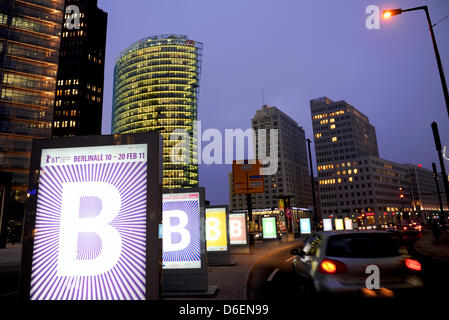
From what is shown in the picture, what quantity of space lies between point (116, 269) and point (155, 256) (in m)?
0.52

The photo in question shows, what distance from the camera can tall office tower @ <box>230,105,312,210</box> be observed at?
156m

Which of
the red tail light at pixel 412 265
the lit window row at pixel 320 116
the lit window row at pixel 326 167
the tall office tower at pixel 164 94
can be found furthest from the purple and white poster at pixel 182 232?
the lit window row at pixel 320 116

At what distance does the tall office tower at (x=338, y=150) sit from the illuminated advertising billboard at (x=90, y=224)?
134821 mm

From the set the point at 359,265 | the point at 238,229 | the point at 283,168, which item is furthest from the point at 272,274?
the point at 283,168

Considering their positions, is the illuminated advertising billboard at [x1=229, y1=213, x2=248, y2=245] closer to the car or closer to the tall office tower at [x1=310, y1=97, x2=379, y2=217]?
the car

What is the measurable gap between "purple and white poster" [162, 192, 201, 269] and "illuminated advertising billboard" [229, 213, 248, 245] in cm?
1188

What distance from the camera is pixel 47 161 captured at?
152 inches

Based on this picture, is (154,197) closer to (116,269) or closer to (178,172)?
(116,269)

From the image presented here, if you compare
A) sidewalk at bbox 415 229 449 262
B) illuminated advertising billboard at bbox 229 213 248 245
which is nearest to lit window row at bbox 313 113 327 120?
sidewalk at bbox 415 229 449 262

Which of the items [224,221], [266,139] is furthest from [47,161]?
[266,139]

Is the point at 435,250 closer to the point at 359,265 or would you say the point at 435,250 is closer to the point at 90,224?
the point at 359,265

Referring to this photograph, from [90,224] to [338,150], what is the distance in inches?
5915

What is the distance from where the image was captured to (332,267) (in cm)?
490

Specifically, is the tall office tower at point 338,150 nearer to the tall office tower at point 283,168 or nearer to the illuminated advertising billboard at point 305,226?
the tall office tower at point 283,168
